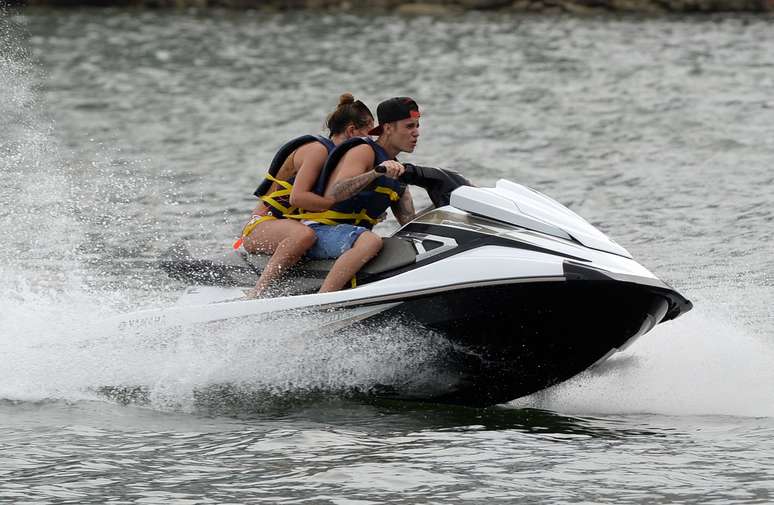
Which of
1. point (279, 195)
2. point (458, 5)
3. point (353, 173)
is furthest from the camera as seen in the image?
point (458, 5)

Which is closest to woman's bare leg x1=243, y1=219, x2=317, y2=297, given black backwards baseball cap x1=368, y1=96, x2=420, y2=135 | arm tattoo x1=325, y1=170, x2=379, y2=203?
arm tattoo x1=325, y1=170, x2=379, y2=203

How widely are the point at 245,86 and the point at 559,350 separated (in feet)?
61.3

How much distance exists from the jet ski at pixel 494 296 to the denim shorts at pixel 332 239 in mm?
76

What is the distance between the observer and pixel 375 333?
23.7ft

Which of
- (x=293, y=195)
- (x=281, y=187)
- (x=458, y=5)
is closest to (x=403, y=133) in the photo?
(x=293, y=195)

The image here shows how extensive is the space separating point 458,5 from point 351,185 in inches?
1166

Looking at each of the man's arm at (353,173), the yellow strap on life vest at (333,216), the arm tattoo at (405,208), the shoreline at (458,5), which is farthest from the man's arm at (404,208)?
the shoreline at (458,5)

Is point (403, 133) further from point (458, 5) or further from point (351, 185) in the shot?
point (458, 5)

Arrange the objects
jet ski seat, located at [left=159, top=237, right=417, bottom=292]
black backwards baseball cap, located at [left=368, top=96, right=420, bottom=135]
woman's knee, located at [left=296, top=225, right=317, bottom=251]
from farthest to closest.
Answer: woman's knee, located at [left=296, top=225, right=317, bottom=251] < black backwards baseball cap, located at [left=368, top=96, right=420, bottom=135] < jet ski seat, located at [left=159, top=237, right=417, bottom=292]

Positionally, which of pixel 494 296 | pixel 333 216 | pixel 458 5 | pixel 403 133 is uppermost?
pixel 458 5

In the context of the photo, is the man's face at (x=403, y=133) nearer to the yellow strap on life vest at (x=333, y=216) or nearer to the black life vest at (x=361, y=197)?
the black life vest at (x=361, y=197)

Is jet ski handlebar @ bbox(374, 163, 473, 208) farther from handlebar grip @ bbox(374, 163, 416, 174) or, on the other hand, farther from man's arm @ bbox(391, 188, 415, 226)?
man's arm @ bbox(391, 188, 415, 226)

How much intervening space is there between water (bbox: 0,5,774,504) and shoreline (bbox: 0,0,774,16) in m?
6.49

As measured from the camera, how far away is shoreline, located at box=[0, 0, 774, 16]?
34312mm
